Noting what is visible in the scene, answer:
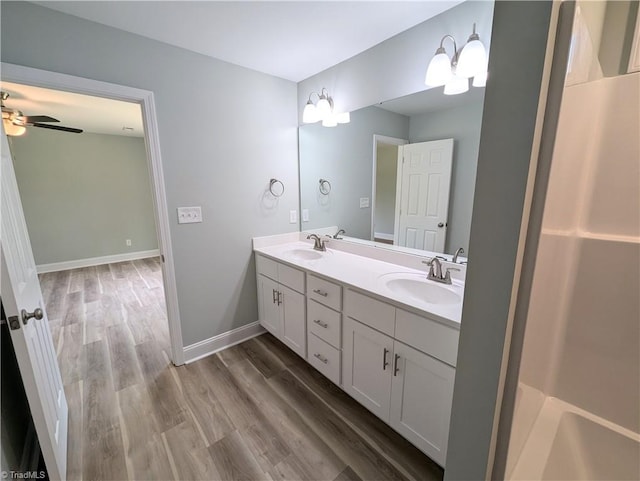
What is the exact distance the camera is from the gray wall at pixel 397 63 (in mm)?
1362

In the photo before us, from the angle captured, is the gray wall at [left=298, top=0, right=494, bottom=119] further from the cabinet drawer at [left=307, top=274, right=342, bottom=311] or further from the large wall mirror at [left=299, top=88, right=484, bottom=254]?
the cabinet drawer at [left=307, top=274, right=342, bottom=311]

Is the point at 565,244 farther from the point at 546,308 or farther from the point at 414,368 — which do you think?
the point at 414,368

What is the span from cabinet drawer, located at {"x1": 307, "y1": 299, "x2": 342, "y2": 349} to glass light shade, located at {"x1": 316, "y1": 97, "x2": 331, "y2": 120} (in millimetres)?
1520

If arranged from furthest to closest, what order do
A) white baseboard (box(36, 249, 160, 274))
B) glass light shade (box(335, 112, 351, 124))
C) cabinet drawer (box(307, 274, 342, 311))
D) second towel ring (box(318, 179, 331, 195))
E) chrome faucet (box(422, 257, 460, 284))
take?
white baseboard (box(36, 249, 160, 274)), second towel ring (box(318, 179, 331, 195)), glass light shade (box(335, 112, 351, 124)), cabinet drawer (box(307, 274, 342, 311)), chrome faucet (box(422, 257, 460, 284))

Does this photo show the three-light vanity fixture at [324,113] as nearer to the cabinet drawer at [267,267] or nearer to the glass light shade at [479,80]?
the glass light shade at [479,80]

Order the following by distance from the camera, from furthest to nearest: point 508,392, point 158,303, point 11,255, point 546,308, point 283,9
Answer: point 158,303 < point 283,9 < point 11,255 < point 546,308 < point 508,392

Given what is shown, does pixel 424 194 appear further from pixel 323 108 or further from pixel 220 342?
pixel 220 342

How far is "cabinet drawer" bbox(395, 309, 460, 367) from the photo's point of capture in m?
1.11

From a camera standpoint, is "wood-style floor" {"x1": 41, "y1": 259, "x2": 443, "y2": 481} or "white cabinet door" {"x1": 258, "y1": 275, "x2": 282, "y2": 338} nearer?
"wood-style floor" {"x1": 41, "y1": 259, "x2": 443, "y2": 481}

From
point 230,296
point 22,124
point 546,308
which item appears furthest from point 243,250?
point 22,124

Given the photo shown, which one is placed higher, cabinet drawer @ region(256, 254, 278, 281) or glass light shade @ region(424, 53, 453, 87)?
glass light shade @ region(424, 53, 453, 87)

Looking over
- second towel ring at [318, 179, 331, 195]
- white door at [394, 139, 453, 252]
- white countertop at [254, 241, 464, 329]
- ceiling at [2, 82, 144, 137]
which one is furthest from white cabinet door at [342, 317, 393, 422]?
ceiling at [2, 82, 144, 137]

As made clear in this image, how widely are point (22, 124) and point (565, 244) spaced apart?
4.06 meters

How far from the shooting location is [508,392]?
561 mm
